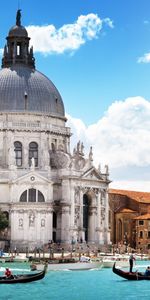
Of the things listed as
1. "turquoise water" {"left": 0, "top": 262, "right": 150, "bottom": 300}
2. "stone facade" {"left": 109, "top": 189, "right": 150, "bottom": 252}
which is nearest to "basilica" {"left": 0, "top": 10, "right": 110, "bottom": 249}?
→ "stone facade" {"left": 109, "top": 189, "right": 150, "bottom": 252}

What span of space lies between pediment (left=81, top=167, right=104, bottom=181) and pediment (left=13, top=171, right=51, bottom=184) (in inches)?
190

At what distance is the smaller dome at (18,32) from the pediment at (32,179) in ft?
51.7

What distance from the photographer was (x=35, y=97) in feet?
314

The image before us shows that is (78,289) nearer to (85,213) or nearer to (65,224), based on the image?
(65,224)

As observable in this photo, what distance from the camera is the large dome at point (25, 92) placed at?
95.2 meters

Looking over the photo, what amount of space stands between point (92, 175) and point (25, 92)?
35.6 feet

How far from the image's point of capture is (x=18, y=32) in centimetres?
9756

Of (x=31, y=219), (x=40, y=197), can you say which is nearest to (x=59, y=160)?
(x=40, y=197)

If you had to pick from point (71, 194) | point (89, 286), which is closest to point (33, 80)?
point (71, 194)

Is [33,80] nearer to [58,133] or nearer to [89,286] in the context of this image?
[58,133]

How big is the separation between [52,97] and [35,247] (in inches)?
670

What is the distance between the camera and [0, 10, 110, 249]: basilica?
89.9 m

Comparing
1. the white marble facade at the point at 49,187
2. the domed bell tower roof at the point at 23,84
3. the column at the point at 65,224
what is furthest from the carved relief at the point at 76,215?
the domed bell tower roof at the point at 23,84

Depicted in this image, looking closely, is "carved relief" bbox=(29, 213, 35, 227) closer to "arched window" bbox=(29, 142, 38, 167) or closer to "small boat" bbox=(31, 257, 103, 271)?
"arched window" bbox=(29, 142, 38, 167)
